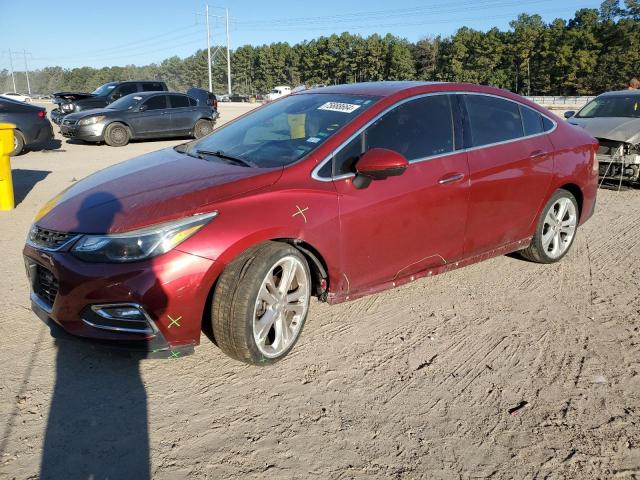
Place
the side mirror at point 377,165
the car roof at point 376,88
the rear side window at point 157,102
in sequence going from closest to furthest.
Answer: the side mirror at point 377,165 < the car roof at point 376,88 < the rear side window at point 157,102

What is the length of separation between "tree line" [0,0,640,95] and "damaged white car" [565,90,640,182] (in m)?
65.1

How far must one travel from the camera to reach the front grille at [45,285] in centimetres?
303

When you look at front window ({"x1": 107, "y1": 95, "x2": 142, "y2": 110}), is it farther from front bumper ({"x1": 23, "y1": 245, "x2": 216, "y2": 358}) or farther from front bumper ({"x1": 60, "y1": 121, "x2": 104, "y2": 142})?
front bumper ({"x1": 23, "y1": 245, "x2": 216, "y2": 358})

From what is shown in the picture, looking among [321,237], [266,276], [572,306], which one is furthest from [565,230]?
[266,276]

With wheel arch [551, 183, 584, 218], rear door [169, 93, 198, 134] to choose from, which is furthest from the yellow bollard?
rear door [169, 93, 198, 134]

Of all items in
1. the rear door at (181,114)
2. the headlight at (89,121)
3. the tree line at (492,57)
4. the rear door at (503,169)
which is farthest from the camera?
the tree line at (492,57)

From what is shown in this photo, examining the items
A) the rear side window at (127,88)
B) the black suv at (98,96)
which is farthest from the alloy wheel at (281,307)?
the rear side window at (127,88)

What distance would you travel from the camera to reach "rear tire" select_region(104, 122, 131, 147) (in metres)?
14.5

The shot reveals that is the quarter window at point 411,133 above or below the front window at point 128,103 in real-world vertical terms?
below

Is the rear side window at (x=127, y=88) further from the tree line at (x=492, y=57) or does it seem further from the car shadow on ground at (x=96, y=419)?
the tree line at (x=492, y=57)

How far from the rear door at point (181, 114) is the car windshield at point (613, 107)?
1071cm

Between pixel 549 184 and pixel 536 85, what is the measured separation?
80.1 metres

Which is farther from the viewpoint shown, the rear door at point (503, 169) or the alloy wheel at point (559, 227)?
the alloy wheel at point (559, 227)

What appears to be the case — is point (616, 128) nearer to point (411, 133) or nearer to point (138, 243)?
point (411, 133)
